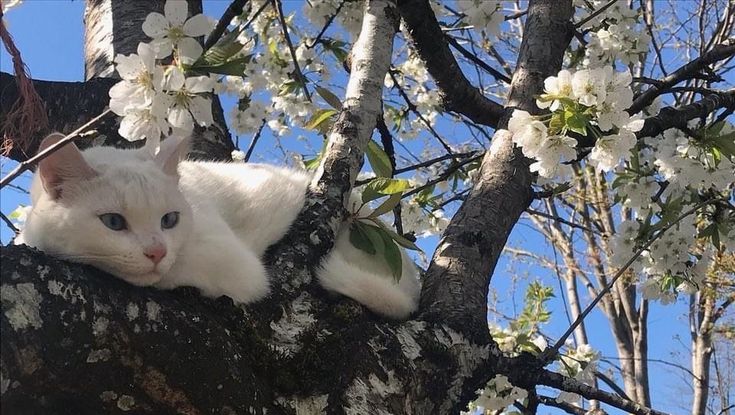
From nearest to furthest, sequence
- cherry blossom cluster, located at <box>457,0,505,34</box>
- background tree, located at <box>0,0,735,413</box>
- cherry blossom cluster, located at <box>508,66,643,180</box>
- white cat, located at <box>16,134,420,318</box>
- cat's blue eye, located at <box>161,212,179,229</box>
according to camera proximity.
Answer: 1. background tree, located at <box>0,0,735,413</box>
2. white cat, located at <box>16,134,420,318</box>
3. cat's blue eye, located at <box>161,212,179,229</box>
4. cherry blossom cluster, located at <box>508,66,643,180</box>
5. cherry blossom cluster, located at <box>457,0,505,34</box>

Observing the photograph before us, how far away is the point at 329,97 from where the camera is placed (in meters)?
1.73

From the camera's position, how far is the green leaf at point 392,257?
1467 mm

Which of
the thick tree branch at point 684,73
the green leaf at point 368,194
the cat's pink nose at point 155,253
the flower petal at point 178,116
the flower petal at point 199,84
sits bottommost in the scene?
the cat's pink nose at point 155,253

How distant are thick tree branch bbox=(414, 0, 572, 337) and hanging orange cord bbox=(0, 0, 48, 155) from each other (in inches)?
39.2

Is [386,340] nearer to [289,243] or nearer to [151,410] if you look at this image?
[289,243]

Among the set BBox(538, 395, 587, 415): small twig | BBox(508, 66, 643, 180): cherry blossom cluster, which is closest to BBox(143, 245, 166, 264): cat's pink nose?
BBox(508, 66, 643, 180): cherry blossom cluster

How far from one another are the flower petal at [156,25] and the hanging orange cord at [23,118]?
0.51m

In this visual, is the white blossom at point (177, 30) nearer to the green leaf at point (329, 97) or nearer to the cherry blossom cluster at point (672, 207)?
the green leaf at point (329, 97)

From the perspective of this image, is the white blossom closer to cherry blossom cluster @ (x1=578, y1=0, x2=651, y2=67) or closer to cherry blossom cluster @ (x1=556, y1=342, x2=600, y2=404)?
cherry blossom cluster @ (x1=556, y1=342, x2=600, y2=404)

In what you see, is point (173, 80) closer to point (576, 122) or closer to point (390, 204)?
point (390, 204)

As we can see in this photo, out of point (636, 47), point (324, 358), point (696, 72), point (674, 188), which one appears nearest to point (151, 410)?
point (324, 358)

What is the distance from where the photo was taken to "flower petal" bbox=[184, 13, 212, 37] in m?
1.17

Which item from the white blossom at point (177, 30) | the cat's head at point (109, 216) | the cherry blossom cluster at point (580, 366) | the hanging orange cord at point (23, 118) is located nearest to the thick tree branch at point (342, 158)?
the cat's head at point (109, 216)

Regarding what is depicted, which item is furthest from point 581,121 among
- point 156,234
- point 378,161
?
point 156,234
